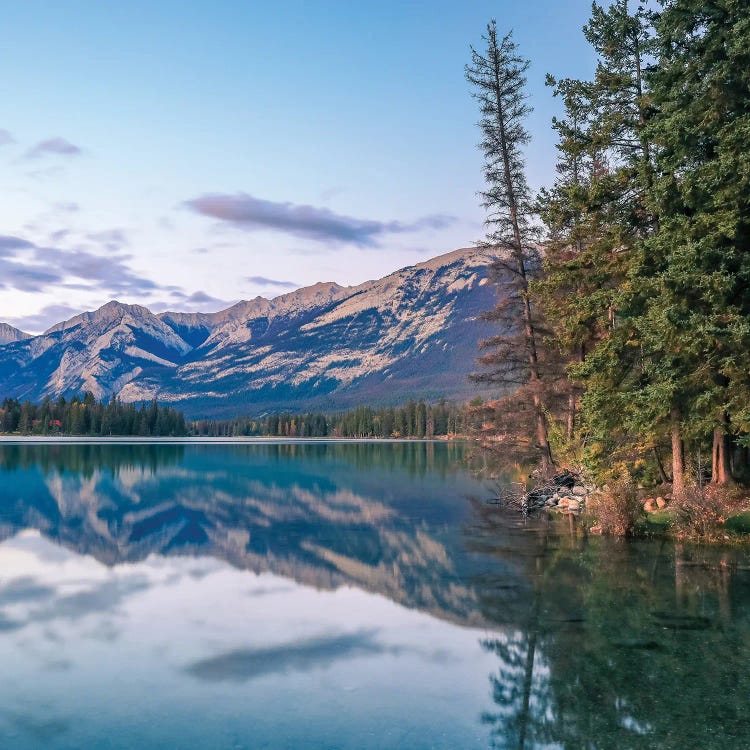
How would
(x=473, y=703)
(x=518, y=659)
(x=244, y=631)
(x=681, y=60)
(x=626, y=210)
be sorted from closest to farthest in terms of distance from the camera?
1. (x=473, y=703)
2. (x=518, y=659)
3. (x=244, y=631)
4. (x=681, y=60)
5. (x=626, y=210)

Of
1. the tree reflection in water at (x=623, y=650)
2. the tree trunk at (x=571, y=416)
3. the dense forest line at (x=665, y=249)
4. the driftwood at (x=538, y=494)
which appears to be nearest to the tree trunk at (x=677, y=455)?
the dense forest line at (x=665, y=249)

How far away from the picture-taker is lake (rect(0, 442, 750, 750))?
28.3ft

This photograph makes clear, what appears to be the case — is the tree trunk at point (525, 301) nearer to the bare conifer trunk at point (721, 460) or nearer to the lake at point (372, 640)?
the lake at point (372, 640)

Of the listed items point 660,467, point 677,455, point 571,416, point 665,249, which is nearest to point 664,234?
point 665,249

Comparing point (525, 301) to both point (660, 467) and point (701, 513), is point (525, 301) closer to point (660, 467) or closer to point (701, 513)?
point (660, 467)

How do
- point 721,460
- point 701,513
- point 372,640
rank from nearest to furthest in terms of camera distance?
point 372,640 → point 701,513 → point 721,460

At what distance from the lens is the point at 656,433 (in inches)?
987

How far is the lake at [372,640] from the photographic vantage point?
8633mm

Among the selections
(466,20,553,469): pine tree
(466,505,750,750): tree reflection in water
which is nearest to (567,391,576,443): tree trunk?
(466,20,553,469): pine tree

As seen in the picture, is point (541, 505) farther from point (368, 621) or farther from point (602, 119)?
point (368, 621)

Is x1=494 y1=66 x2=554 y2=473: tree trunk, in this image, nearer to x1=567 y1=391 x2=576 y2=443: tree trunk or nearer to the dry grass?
x1=567 y1=391 x2=576 y2=443: tree trunk

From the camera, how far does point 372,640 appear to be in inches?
497

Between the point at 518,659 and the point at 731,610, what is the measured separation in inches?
213

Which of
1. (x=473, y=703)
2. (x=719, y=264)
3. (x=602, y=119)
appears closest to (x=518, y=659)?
(x=473, y=703)
